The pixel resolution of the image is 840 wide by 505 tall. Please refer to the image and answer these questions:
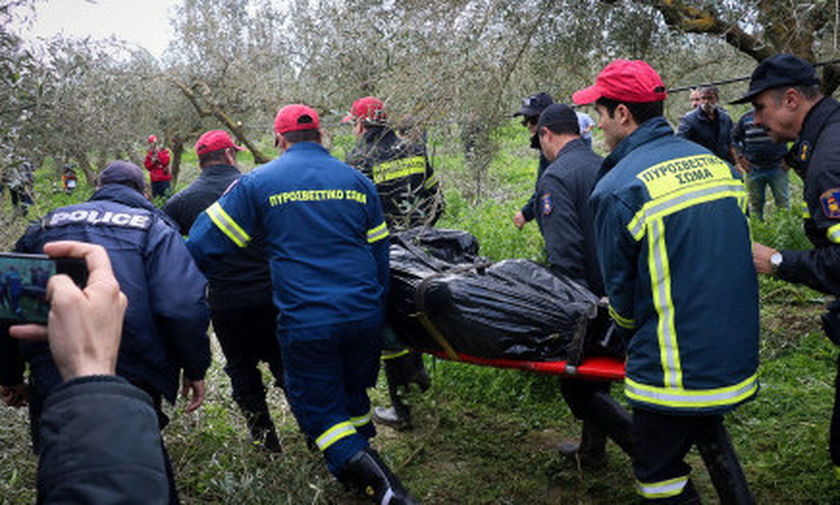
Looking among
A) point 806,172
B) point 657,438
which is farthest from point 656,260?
point 806,172

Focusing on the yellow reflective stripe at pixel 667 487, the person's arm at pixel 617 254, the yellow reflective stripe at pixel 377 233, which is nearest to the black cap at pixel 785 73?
the person's arm at pixel 617 254

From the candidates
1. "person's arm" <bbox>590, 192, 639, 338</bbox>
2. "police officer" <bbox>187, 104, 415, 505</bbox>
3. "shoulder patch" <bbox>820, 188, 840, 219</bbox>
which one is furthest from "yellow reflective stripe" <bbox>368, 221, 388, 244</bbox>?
"shoulder patch" <bbox>820, 188, 840, 219</bbox>

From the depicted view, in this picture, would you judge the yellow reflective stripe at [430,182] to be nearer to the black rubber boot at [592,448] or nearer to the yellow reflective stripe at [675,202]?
the black rubber boot at [592,448]

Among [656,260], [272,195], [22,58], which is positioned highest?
[22,58]

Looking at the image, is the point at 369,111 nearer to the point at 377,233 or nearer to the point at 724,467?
the point at 377,233

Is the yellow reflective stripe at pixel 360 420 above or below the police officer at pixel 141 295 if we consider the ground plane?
below

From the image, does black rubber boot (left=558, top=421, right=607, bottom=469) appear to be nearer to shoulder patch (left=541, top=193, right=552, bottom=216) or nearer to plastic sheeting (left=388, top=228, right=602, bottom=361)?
plastic sheeting (left=388, top=228, right=602, bottom=361)

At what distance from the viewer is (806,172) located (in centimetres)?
286

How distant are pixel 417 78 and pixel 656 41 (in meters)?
2.66

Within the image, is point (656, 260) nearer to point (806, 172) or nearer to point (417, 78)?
point (806, 172)

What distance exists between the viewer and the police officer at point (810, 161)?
2.66 m

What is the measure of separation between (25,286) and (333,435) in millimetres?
2339

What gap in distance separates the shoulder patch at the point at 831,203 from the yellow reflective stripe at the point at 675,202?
47 cm

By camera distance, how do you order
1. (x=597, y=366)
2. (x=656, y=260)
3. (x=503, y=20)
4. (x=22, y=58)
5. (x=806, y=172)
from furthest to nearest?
1. (x=503, y=20)
2. (x=22, y=58)
3. (x=597, y=366)
4. (x=806, y=172)
5. (x=656, y=260)
